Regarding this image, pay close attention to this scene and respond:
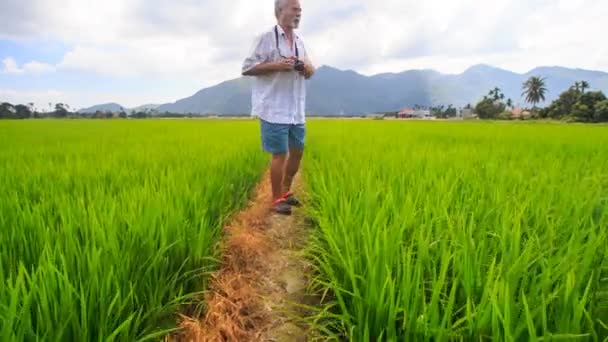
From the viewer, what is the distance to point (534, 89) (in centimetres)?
6119

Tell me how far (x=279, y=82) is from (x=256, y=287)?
1496 millimetres

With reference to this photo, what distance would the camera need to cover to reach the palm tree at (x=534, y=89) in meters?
60.9

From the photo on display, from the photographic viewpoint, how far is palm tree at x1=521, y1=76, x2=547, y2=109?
6094cm

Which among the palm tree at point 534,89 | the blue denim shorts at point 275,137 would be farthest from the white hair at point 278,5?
the palm tree at point 534,89

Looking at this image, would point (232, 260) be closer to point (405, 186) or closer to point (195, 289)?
point (195, 289)

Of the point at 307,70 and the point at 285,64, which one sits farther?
the point at 307,70

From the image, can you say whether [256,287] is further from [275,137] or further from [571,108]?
[571,108]

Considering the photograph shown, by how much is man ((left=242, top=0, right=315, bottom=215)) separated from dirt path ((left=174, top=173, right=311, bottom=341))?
43 cm

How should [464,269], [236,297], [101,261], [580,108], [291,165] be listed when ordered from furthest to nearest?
[580,108] → [291,165] → [236,297] → [101,261] → [464,269]

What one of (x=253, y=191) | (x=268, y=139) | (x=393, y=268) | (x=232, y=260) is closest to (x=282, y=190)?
(x=268, y=139)

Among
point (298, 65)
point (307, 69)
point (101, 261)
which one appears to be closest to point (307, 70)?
point (307, 69)

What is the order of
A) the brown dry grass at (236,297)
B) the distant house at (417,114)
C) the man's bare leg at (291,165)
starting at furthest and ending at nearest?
the distant house at (417,114)
the man's bare leg at (291,165)
the brown dry grass at (236,297)

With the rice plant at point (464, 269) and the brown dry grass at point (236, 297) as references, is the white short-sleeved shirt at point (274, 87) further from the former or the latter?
the brown dry grass at point (236, 297)

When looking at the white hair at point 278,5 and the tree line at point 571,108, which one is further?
the tree line at point 571,108
